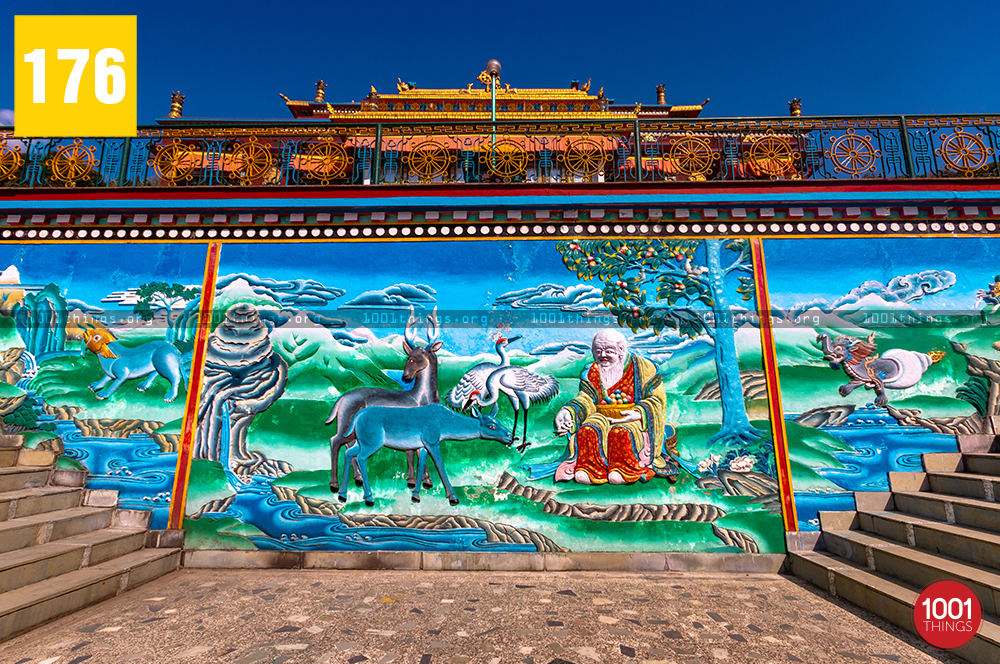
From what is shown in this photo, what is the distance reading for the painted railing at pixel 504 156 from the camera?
6684 mm

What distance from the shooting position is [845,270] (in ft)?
20.7

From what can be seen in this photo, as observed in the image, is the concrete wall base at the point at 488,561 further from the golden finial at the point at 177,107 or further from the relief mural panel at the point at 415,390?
the golden finial at the point at 177,107

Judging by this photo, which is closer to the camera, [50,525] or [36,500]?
[50,525]

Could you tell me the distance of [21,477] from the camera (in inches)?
223

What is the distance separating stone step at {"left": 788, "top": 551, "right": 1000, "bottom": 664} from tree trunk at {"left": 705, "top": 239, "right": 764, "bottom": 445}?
4.96 feet

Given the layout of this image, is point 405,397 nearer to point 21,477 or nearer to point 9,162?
point 21,477

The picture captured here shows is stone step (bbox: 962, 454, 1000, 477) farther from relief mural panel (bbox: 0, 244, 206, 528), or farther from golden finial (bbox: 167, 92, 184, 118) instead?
golden finial (bbox: 167, 92, 184, 118)

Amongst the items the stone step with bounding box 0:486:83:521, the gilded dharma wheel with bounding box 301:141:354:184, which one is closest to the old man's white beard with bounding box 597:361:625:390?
the gilded dharma wheel with bounding box 301:141:354:184

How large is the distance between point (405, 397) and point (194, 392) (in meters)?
2.93

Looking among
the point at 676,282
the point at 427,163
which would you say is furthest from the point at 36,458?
the point at 676,282

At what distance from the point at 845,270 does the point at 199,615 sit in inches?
345

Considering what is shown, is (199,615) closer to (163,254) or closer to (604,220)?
(163,254)

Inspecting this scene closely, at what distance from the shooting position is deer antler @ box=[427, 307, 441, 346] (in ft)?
20.6

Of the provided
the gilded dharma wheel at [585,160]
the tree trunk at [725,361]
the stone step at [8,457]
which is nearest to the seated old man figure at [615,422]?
the tree trunk at [725,361]
